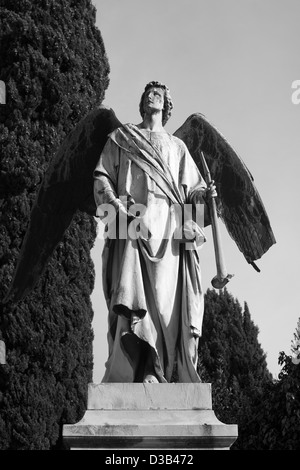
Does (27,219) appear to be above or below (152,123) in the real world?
below

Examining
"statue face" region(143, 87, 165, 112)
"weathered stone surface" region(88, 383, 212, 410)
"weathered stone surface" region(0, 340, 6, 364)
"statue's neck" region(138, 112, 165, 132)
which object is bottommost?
"weathered stone surface" region(0, 340, 6, 364)

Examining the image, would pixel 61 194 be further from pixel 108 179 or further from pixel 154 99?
pixel 154 99

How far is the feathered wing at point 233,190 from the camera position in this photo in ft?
24.6

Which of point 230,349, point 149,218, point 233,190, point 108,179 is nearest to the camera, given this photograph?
point 149,218

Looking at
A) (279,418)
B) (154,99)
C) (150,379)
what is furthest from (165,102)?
(279,418)

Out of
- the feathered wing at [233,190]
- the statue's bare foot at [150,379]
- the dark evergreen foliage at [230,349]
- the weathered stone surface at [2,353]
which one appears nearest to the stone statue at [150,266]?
the statue's bare foot at [150,379]

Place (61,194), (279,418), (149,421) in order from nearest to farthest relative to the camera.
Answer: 1. (149,421)
2. (61,194)
3. (279,418)

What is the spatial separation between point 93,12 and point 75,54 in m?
1.35

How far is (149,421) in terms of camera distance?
540 cm

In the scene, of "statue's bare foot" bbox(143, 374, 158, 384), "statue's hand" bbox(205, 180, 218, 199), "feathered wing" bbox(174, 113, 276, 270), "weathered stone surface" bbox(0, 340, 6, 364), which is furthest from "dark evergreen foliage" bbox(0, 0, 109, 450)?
"statue's hand" bbox(205, 180, 218, 199)

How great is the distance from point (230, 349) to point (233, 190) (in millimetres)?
22709

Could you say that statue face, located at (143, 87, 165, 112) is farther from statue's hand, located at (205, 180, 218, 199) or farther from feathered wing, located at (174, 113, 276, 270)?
statue's hand, located at (205, 180, 218, 199)

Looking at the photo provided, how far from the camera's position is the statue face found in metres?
6.91

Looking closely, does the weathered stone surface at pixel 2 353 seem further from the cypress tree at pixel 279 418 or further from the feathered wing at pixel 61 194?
the cypress tree at pixel 279 418
